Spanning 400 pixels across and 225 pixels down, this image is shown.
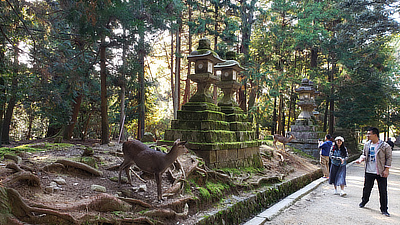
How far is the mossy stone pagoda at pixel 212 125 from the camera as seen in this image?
762cm

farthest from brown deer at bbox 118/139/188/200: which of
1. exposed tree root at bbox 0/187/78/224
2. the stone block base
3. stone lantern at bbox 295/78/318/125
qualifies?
stone lantern at bbox 295/78/318/125

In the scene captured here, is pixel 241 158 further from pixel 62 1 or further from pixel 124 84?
pixel 124 84

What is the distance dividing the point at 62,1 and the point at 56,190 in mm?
6099

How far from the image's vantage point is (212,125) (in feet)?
25.9

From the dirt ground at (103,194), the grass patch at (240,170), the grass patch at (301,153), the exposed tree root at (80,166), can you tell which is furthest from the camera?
the grass patch at (301,153)

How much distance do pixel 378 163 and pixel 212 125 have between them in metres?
4.08

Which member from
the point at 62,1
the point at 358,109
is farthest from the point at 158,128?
the point at 62,1

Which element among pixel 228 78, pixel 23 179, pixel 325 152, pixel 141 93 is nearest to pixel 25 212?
pixel 23 179

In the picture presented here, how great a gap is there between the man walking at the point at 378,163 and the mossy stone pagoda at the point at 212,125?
Answer: 3.51 m

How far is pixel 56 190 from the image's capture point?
421cm

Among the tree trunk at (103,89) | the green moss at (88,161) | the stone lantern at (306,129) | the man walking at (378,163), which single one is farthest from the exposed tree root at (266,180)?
the stone lantern at (306,129)

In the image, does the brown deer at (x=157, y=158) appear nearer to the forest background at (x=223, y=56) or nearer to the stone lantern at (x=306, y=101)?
the forest background at (x=223, y=56)

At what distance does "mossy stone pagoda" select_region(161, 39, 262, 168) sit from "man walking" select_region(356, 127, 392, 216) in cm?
351

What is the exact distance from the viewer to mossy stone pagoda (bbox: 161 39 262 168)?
300 inches
